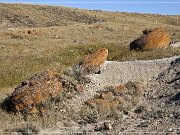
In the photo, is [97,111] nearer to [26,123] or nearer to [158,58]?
[26,123]

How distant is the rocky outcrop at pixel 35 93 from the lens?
18.7 m

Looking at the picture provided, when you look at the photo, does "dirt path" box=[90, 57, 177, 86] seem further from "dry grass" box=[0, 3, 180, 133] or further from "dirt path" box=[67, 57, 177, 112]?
"dry grass" box=[0, 3, 180, 133]

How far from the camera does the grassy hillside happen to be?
99.8 ft

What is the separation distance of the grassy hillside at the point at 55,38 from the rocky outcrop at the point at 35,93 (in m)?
6.80

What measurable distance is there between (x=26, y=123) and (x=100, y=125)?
8.89 ft

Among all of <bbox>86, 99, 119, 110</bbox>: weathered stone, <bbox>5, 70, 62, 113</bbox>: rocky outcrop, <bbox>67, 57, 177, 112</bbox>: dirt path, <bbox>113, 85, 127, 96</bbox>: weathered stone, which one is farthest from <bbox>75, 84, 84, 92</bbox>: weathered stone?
<bbox>113, 85, 127, 96</bbox>: weathered stone

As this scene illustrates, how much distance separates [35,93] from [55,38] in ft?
112

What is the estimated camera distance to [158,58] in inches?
981

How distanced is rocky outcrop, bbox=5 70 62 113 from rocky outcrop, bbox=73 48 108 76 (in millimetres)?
2118

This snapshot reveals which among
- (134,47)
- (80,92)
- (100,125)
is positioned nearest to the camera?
(100,125)

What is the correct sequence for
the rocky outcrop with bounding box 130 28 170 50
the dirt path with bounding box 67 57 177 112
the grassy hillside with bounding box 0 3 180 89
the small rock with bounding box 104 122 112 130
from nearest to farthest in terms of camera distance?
the small rock with bounding box 104 122 112 130 < the dirt path with bounding box 67 57 177 112 < the rocky outcrop with bounding box 130 28 170 50 < the grassy hillside with bounding box 0 3 180 89

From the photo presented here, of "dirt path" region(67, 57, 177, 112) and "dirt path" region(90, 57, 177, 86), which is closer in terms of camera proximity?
"dirt path" region(67, 57, 177, 112)

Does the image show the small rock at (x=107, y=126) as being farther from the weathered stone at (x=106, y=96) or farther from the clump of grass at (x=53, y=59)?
the clump of grass at (x=53, y=59)

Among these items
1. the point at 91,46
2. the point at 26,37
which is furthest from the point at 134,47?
the point at 26,37
